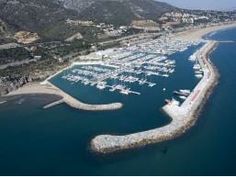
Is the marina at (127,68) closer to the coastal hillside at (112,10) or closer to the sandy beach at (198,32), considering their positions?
the sandy beach at (198,32)

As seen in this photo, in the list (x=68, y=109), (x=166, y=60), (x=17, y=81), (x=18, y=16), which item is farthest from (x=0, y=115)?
(x=18, y=16)

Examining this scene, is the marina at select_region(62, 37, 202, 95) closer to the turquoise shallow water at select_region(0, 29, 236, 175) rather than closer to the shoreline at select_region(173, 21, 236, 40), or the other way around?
the turquoise shallow water at select_region(0, 29, 236, 175)

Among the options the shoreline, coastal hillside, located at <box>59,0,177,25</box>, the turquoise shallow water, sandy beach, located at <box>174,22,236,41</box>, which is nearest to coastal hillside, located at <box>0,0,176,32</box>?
coastal hillside, located at <box>59,0,177,25</box>

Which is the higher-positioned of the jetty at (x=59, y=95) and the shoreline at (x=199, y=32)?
the shoreline at (x=199, y=32)

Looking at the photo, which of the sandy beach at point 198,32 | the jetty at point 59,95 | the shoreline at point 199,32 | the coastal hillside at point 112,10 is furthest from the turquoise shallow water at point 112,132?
the coastal hillside at point 112,10

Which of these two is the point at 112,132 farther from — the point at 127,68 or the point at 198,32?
the point at 198,32
